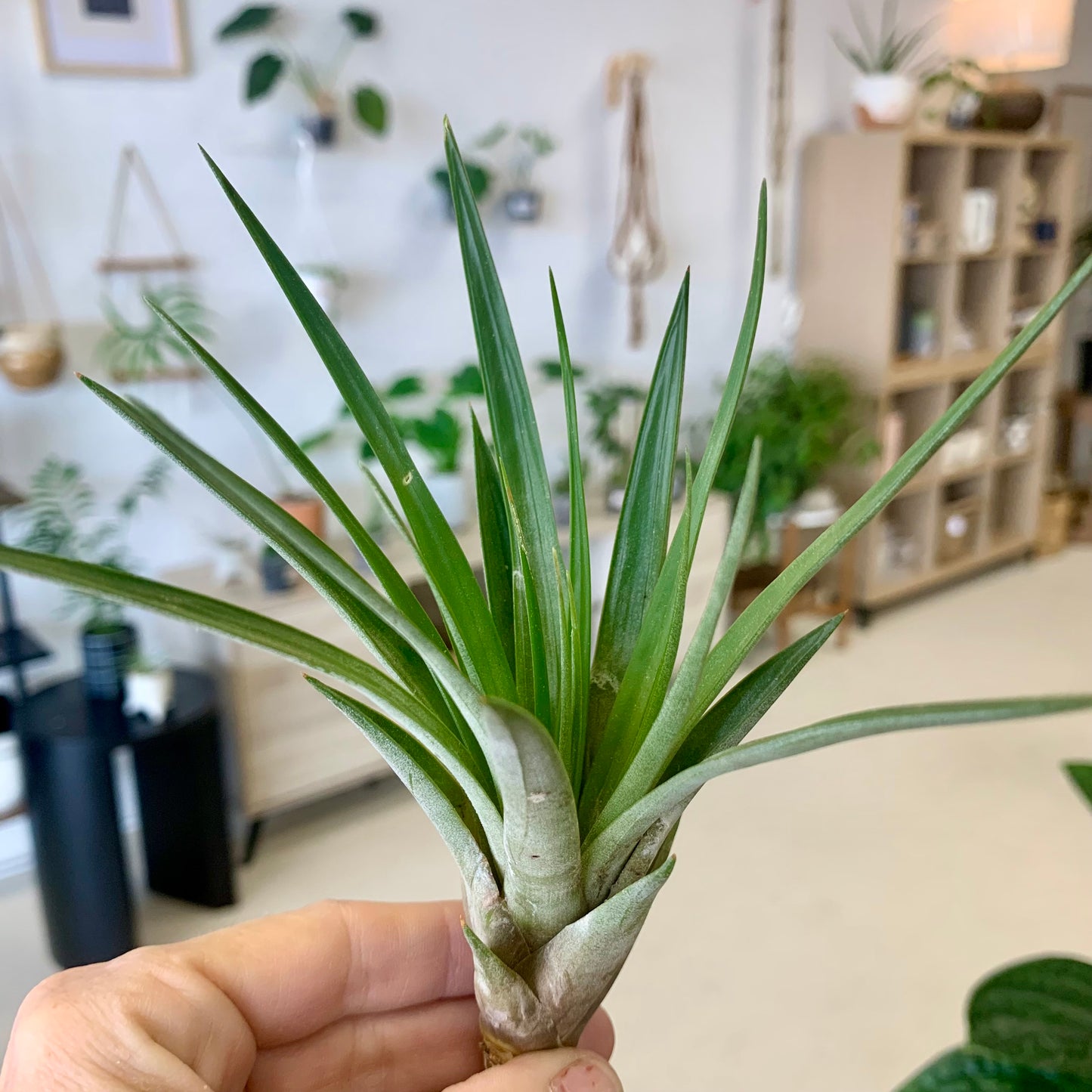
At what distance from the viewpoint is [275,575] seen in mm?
2588

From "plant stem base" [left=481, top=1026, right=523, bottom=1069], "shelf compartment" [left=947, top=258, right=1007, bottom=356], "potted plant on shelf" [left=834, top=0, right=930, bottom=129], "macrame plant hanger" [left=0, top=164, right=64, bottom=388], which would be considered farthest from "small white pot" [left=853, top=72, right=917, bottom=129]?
"plant stem base" [left=481, top=1026, right=523, bottom=1069]

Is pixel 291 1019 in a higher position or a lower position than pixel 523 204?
lower

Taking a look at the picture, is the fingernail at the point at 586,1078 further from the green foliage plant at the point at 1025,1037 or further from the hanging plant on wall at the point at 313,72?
the hanging plant on wall at the point at 313,72

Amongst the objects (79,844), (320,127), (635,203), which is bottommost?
(79,844)

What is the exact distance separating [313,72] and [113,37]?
52 cm

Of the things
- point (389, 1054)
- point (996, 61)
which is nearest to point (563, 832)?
point (389, 1054)

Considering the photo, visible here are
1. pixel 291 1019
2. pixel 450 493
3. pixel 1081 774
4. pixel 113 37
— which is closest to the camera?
pixel 1081 774

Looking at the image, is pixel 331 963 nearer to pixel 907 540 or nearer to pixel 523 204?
pixel 523 204

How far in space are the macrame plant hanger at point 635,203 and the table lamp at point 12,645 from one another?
213cm

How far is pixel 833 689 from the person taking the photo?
3656 millimetres

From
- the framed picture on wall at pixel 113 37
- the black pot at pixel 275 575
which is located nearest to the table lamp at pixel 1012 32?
the framed picture on wall at pixel 113 37

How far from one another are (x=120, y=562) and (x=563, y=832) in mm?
2285

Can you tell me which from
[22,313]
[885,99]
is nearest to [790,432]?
[885,99]

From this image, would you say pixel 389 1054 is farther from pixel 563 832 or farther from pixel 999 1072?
pixel 999 1072
